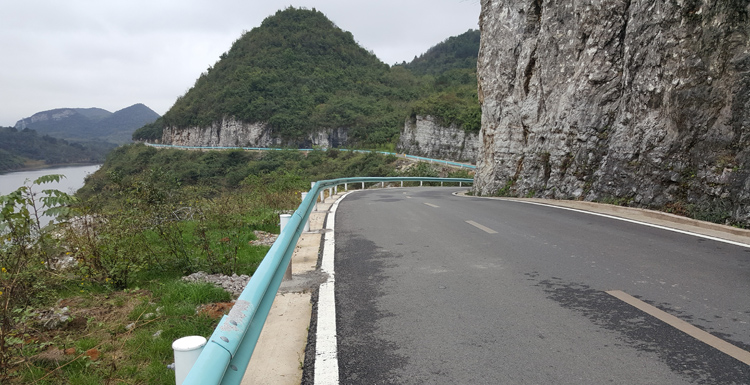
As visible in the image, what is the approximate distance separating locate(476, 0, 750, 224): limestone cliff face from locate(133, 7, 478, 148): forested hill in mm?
59256

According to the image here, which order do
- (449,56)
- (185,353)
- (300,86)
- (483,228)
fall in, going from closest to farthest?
1. (185,353)
2. (483,228)
3. (300,86)
4. (449,56)

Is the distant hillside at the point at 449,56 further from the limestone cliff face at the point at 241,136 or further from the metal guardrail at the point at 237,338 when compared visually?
the metal guardrail at the point at 237,338

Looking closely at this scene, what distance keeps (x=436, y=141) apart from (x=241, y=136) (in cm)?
5867

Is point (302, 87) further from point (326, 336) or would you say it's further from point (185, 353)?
point (185, 353)

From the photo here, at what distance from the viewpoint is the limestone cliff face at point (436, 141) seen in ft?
202

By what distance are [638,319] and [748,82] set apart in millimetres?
9355

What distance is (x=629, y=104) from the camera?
15164 mm

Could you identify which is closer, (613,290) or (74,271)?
(613,290)

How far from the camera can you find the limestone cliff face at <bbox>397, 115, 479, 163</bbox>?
61.5 metres

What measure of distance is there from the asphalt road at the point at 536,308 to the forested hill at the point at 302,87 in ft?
250

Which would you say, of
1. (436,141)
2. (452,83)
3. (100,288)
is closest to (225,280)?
(100,288)

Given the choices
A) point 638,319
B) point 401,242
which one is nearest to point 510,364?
point 638,319

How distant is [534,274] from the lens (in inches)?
233

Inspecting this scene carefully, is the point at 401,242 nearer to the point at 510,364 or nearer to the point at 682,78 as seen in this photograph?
the point at 510,364
